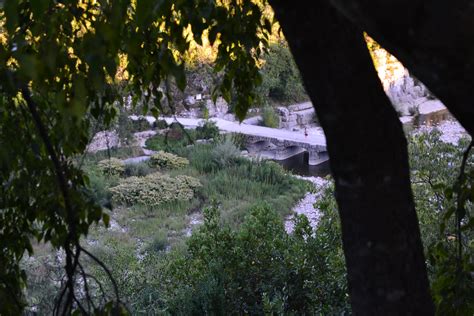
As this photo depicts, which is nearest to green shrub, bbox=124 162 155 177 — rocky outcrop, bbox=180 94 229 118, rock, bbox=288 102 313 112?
rocky outcrop, bbox=180 94 229 118

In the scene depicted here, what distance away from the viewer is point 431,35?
0.96 metres

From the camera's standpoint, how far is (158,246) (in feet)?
27.5

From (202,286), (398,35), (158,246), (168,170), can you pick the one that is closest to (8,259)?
(398,35)

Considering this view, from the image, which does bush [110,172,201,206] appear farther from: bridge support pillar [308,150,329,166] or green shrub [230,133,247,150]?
bridge support pillar [308,150,329,166]

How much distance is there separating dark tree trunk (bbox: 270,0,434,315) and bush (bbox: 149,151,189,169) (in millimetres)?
10136

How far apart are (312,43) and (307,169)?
1107cm

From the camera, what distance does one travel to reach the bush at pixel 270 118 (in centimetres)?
1478

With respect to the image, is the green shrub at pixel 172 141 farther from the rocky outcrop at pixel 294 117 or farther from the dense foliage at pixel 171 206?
the rocky outcrop at pixel 294 117

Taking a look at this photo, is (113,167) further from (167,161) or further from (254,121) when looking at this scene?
(254,121)

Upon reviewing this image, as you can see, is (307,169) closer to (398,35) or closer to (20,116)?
(20,116)

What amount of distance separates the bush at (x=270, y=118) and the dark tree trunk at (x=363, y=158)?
43.1ft

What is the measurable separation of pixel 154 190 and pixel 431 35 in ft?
31.2

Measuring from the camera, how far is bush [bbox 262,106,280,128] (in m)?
14.8

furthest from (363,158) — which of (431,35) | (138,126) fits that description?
(138,126)
